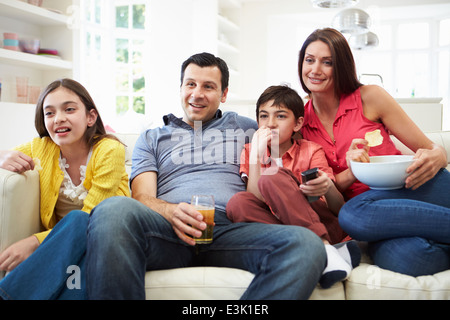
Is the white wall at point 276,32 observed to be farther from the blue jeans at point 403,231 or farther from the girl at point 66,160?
the blue jeans at point 403,231

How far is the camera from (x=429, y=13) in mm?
7770

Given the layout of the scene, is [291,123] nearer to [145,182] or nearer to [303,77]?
[303,77]

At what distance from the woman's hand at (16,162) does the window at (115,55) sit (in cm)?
360

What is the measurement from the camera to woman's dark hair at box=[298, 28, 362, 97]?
1.79m

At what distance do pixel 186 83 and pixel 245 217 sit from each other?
2.35 feet

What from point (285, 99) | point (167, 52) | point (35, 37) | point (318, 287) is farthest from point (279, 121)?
point (167, 52)

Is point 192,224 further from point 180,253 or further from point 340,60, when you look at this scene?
point 340,60

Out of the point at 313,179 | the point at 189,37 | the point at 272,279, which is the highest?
the point at 189,37

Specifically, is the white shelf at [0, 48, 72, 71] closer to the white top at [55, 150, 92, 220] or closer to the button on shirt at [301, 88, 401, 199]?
the white top at [55, 150, 92, 220]

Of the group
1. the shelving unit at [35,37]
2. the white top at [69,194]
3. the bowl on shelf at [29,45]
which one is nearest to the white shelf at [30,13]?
the shelving unit at [35,37]

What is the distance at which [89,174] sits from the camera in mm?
1680

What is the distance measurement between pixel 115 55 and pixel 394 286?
5.28 meters

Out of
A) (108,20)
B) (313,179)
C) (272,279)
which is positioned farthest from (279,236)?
(108,20)

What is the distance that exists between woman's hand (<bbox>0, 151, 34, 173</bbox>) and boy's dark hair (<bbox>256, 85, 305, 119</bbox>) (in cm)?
93
